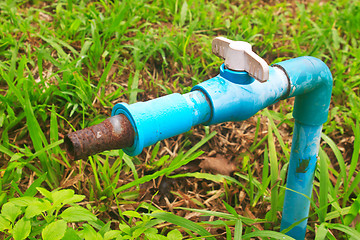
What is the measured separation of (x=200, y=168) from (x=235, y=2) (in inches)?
62.9

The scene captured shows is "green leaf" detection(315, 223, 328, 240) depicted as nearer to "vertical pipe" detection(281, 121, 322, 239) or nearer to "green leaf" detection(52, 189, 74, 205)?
"vertical pipe" detection(281, 121, 322, 239)

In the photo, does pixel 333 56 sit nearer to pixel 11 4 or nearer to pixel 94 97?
pixel 94 97

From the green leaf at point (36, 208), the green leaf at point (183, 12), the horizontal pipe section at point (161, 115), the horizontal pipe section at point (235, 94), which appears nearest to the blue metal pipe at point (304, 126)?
the horizontal pipe section at point (235, 94)

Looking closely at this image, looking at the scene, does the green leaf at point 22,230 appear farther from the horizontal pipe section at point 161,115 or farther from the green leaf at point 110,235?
the horizontal pipe section at point 161,115

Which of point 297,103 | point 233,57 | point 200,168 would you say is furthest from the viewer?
point 200,168

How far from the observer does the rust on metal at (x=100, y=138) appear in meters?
0.93

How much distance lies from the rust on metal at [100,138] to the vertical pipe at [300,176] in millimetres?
798

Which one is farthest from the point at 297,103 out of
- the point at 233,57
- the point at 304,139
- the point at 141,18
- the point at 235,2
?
the point at 235,2

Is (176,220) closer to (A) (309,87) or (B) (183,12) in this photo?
(A) (309,87)

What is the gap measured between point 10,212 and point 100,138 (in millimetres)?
538

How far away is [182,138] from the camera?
2.07m

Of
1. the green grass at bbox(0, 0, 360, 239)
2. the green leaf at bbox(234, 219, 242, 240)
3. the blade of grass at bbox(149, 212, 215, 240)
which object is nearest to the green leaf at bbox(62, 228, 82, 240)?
the green grass at bbox(0, 0, 360, 239)

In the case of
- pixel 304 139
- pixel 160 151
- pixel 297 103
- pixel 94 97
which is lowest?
pixel 160 151

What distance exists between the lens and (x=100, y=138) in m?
0.95
